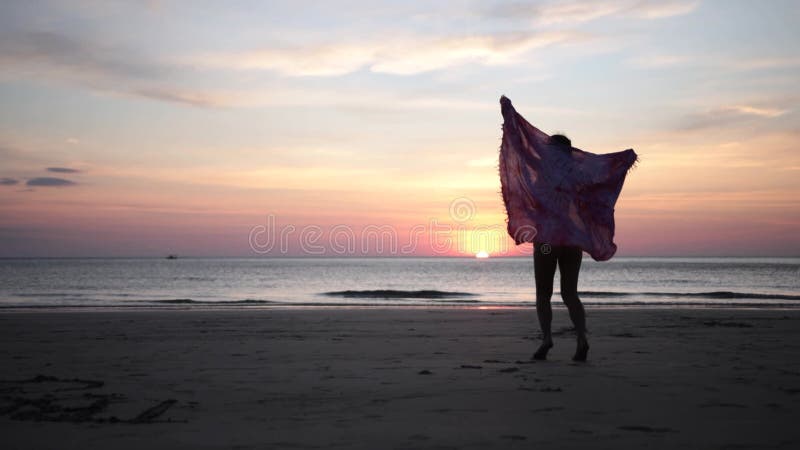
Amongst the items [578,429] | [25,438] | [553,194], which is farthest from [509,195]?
[25,438]

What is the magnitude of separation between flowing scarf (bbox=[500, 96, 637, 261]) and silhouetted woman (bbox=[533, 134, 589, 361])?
0.16 meters

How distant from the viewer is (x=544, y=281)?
683cm

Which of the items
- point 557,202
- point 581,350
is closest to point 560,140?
point 557,202

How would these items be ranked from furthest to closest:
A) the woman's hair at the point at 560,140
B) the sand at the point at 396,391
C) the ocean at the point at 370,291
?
the ocean at the point at 370,291
the woman's hair at the point at 560,140
the sand at the point at 396,391

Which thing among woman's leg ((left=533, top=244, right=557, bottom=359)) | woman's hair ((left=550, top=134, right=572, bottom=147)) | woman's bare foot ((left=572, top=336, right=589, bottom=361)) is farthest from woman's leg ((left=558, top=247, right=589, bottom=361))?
Result: woman's hair ((left=550, top=134, right=572, bottom=147))

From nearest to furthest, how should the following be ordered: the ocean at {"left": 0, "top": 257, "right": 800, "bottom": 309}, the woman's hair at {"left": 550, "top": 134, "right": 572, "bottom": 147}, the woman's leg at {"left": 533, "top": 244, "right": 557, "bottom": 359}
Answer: the woman's leg at {"left": 533, "top": 244, "right": 557, "bottom": 359}, the woman's hair at {"left": 550, "top": 134, "right": 572, "bottom": 147}, the ocean at {"left": 0, "top": 257, "right": 800, "bottom": 309}

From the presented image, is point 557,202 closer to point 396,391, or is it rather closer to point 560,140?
point 560,140

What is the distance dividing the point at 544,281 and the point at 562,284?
194 millimetres

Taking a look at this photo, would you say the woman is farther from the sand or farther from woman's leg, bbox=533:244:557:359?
the sand

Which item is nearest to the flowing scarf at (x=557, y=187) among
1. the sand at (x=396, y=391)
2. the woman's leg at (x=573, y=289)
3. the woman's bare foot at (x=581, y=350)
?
the woman's leg at (x=573, y=289)

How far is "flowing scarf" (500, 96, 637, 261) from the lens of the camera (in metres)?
6.85

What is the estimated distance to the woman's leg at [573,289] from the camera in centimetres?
670

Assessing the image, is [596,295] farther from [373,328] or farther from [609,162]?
[609,162]

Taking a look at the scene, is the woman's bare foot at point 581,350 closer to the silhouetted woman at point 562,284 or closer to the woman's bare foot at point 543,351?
the silhouetted woman at point 562,284
